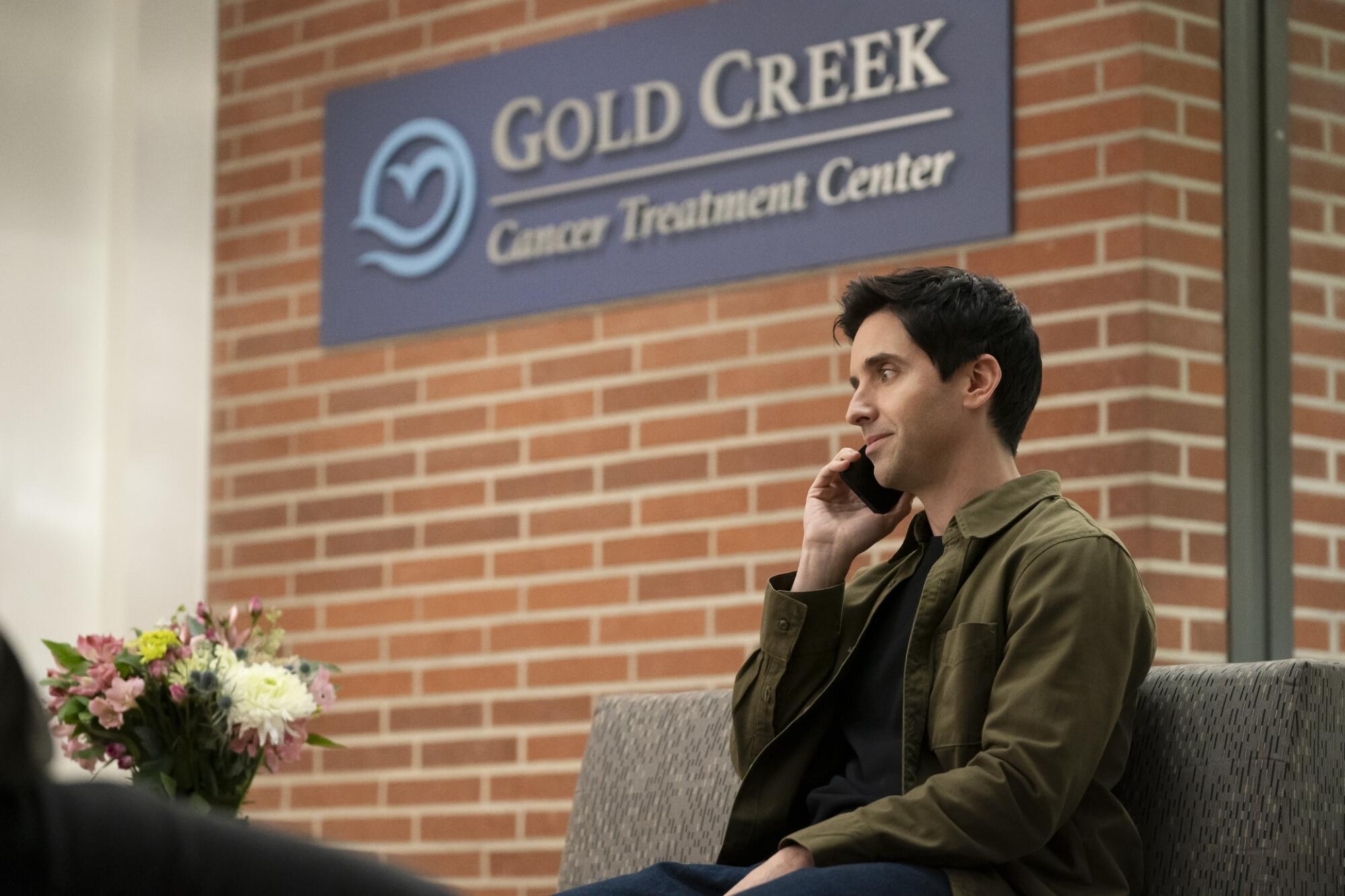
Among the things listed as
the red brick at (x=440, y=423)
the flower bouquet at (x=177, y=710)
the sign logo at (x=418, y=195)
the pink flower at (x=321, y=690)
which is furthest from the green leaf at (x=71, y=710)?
the sign logo at (x=418, y=195)

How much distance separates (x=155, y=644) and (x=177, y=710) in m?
0.11

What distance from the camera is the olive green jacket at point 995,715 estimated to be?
90.1 inches

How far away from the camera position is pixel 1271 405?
3.68 m

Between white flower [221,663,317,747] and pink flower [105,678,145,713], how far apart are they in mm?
129

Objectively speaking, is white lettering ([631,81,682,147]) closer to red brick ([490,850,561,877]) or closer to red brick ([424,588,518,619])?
red brick ([424,588,518,619])

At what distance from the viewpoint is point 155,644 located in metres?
3.09

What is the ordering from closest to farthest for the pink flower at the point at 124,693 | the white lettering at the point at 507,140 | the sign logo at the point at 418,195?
the pink flower at the point at 124,693, the white lettering at the point at 507,140, the sign logo at the point at 418,195

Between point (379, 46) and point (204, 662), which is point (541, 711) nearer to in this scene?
point (204, 662)

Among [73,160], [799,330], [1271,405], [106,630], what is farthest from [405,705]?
[1271,405]

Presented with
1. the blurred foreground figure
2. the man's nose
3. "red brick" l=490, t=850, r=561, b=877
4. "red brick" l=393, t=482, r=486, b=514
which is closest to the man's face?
the man's nose

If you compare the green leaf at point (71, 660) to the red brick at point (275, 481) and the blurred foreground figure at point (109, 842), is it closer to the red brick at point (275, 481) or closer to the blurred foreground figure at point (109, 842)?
the red brick at point (275, 481)

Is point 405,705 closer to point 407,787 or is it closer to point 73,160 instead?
point 407,787

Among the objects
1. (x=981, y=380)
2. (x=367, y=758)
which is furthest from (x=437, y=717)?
(x=981, y=380)

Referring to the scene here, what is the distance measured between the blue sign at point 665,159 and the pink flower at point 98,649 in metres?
1.65
